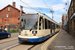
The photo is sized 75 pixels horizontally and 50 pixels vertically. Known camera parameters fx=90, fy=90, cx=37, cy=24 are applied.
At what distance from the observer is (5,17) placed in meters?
43.8

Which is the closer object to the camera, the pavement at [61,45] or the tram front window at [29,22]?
the pavement at [61,45]

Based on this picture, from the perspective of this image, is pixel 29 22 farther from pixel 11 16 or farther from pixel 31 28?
pixel 11 16

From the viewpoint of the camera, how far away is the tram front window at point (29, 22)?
8.41 metres

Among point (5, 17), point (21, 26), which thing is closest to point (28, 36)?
point (21, 26)

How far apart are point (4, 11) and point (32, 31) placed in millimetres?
39279

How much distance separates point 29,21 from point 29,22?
0.12 metres

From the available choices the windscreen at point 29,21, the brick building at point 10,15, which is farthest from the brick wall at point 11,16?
the windscreen at point 29,21

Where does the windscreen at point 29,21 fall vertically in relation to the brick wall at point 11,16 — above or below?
below

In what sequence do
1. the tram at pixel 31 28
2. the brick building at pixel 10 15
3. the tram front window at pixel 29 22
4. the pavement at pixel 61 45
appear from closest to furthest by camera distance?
1. the pavement at pixel 61 45
2. the tram at pixel 31 28
3. the tram front window at pixel 29 22
4. the brick building at pixel 10 15

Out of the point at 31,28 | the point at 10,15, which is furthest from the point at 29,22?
the point at 10,15

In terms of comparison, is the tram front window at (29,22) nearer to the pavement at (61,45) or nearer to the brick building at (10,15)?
the pavement at (61,45)

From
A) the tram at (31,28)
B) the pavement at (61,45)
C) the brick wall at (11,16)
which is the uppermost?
the brick wall at (11,16)

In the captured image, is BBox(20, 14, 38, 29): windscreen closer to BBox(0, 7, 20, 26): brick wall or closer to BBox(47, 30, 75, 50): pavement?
BBox(47, 30, 75, 50): pavement

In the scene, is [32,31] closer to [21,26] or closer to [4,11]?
[21,26]
